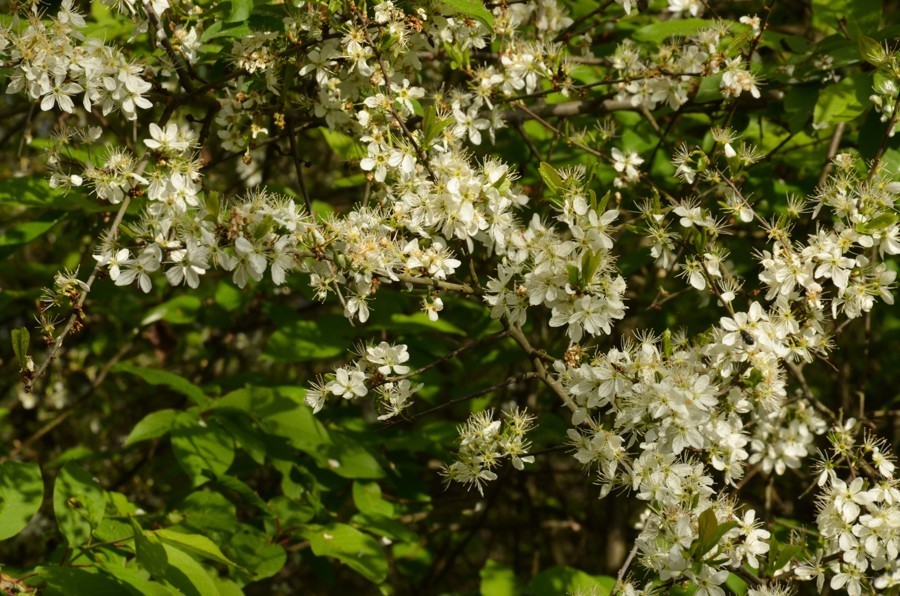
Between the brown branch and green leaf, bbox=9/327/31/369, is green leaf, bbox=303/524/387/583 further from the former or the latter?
green leaf, bbox=9/327/31/369

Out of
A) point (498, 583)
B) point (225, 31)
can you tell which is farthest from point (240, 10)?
point (498, 583)

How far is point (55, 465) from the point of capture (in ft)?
11.2

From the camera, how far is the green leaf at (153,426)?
8.35 ft

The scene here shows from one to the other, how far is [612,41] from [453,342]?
3.94 feet

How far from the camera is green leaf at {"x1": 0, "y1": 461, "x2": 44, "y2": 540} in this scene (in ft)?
7.27

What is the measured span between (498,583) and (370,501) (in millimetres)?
515

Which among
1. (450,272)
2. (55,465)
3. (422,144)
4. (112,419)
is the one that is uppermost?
(422,144)

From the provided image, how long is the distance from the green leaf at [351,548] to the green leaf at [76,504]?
597 mm

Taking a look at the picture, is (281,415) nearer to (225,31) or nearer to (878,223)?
(225,31)

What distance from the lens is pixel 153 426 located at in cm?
259

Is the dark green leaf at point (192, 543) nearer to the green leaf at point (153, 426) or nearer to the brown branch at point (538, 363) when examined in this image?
the green leaf at point (153, 426)

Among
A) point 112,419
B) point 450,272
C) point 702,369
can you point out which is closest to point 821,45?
point 702,369

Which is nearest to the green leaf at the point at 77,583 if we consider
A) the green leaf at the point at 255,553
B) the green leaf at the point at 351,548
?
the green leaf at the point at 255,553

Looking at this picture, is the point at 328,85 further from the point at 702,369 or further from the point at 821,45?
the point at 821,45
